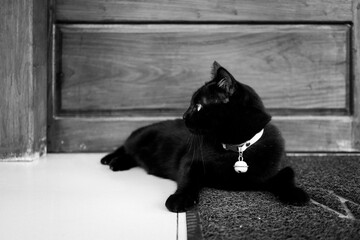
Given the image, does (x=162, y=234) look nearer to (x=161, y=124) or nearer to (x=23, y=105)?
(x=161, y=124)

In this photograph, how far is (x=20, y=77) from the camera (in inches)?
77.4

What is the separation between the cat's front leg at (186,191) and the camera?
3.95 feet

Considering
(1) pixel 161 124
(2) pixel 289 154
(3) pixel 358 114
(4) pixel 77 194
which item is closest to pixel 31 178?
(4) pixel 77 194

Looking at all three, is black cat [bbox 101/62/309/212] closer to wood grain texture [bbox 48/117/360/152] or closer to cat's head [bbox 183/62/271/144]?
cat's head [bbox 183/62/271/144]

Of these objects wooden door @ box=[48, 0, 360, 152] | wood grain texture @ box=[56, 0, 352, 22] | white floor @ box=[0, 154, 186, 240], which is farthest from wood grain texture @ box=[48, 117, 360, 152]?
wood grain texture @ box=[56, 0, 352, 22]

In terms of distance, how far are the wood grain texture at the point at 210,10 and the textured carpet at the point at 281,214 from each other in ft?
3.09

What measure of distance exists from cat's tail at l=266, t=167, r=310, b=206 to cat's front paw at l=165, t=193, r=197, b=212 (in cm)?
28

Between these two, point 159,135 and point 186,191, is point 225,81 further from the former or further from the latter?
point 159,135

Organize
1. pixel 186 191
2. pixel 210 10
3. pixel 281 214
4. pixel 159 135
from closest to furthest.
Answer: pixel 281 214
pixel 186 191
pixel 159 135
pixel 210 10

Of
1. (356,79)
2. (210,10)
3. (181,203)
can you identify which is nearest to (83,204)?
(181,203)

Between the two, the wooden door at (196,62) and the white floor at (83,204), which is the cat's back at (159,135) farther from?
the wooden door at (196,62)

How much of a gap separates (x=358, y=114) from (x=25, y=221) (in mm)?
1733

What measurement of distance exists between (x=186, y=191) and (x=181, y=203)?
0.28ft

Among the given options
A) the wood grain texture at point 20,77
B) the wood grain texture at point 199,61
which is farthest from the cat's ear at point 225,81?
the wood grain texture at point 20,77
